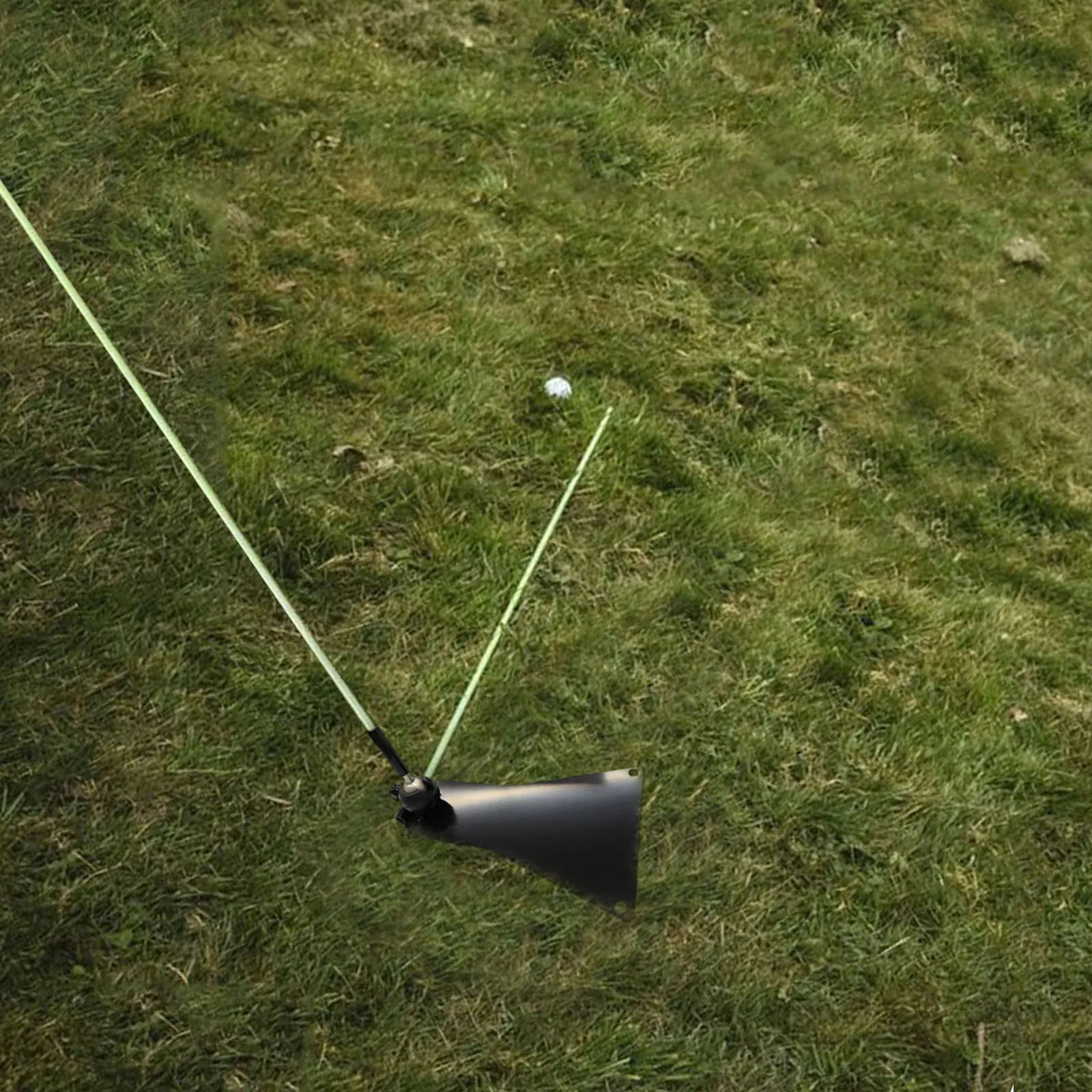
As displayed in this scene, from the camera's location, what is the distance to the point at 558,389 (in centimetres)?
339

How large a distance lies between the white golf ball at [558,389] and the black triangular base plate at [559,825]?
131 cm

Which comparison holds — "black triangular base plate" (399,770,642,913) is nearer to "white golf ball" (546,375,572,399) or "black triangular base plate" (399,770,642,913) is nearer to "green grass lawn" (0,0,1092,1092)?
"green grass lawn" (0,0,1092,1092)

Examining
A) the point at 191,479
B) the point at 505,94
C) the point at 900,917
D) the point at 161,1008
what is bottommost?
the point at 161,1008

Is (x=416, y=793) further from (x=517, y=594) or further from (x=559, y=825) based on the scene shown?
(x=517, y=594)

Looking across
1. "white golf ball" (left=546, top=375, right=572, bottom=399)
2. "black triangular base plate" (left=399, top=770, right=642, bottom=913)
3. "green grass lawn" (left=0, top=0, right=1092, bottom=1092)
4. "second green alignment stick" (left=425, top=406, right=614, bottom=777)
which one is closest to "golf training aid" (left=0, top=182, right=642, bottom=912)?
"black triangular base plate" (left=399, top=770, right=642, bottom=913)

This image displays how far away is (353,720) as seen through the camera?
9.07 feet

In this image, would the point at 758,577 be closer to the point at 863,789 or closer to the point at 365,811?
the point at 863,789

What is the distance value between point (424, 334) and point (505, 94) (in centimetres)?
111

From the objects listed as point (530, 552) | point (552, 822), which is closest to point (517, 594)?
point (530, 552)

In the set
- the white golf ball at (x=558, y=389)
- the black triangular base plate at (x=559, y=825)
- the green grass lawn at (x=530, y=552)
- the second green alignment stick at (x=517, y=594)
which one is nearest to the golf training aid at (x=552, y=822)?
the black triangular base plate at (x=559, y=825)

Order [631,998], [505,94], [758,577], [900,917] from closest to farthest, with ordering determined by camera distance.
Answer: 1. [631,998]
2. [900,917]
3. [758,577]
4. [505,94]

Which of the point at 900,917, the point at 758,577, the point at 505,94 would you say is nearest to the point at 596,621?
the point at 758,577

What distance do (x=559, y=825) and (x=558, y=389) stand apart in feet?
4.69

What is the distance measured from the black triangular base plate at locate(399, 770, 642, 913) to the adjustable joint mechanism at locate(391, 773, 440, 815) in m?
0.05
